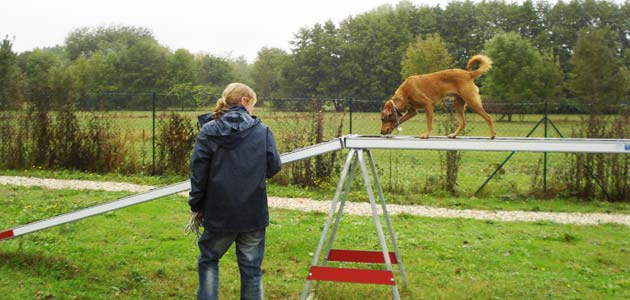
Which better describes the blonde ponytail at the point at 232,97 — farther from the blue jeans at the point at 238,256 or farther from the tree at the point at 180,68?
the tree at the point at 180,68

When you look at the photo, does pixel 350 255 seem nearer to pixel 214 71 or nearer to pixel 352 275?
pixel 352 275

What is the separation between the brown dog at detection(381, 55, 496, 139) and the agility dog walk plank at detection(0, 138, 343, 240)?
2.43ft

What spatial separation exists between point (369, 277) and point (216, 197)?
1596mm

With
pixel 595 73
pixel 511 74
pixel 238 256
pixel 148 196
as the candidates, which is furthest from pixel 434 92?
pixel 595 73

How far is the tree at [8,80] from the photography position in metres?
15.2

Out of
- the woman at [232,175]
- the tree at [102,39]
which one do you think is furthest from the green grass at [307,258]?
the tree at [102,39]

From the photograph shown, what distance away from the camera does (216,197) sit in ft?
13.0

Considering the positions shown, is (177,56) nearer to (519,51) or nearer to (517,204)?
(519,51)

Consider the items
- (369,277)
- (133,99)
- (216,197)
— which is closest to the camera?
(216,197)

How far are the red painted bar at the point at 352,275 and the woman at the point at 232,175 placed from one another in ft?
2.88

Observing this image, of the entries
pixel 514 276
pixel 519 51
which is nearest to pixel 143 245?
pixel 514 276

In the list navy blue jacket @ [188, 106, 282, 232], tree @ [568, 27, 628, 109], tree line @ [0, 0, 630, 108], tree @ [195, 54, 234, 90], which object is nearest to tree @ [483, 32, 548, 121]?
tree @ [568, 27, 628, 109]

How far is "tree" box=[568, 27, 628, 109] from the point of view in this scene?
37.1 meters

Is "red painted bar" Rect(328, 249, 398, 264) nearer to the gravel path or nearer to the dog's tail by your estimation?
the dog's tail
